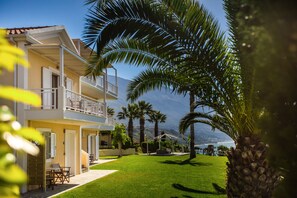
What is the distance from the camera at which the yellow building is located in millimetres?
14586

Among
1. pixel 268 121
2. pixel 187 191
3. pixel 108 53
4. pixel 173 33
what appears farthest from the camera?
pixel 187 191

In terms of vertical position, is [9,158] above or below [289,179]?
above

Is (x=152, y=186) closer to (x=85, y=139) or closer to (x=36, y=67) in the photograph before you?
(x=36, y=67)

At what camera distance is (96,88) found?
27641 millimetres

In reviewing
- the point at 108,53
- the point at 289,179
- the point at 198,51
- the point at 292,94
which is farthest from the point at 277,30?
the point at 108,53

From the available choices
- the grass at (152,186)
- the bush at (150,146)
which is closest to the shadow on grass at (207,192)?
the grass at (152,186)

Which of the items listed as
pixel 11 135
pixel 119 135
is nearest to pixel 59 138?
pixel 11 135

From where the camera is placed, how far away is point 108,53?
10.6m

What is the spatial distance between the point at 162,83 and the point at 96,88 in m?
16.4

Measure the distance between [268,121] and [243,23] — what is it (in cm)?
89

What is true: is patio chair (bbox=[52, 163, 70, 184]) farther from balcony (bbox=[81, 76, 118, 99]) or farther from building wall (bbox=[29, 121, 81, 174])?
balcony (bbox=[81, 76, 118, 99])

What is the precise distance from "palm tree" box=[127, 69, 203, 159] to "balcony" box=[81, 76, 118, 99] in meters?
10.5

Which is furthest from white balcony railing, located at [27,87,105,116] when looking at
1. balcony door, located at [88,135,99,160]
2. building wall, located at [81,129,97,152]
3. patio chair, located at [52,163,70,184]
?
balcony door, located at [88,135,99,160]

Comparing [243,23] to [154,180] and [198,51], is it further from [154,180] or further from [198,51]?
[154,180]
